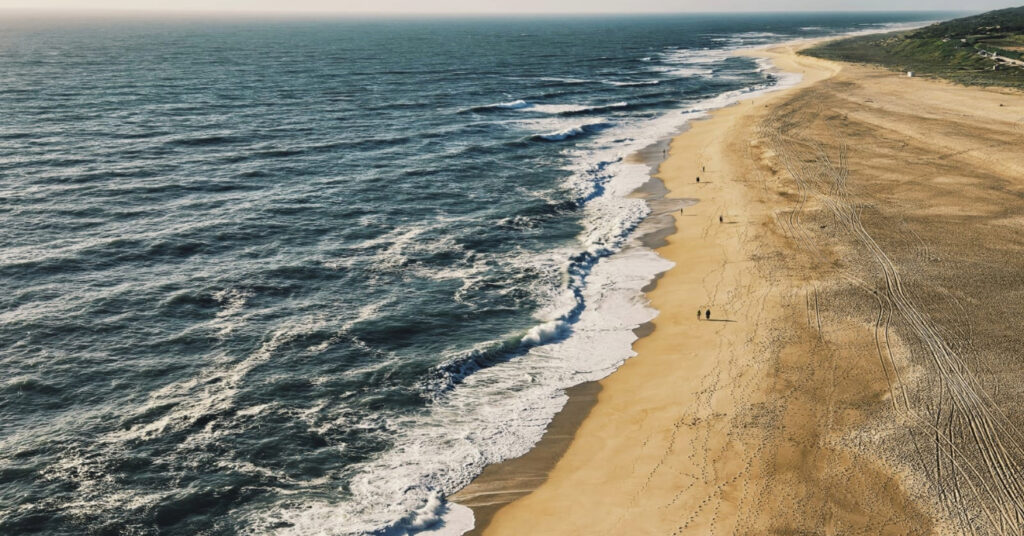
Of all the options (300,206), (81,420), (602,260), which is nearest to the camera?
(81,420)

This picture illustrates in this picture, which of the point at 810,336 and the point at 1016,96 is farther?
the point at 1016,96

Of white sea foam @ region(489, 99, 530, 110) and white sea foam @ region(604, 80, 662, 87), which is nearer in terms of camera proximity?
white sea foam @ region(489, 99, 530, 110)

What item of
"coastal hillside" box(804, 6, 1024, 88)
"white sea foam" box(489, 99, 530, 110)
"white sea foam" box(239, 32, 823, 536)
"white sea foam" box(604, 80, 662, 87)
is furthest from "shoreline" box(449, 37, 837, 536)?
"coastal hillside" box(804, 6, 1024, 88)

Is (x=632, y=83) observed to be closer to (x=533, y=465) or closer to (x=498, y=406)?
(x=498, y=406)

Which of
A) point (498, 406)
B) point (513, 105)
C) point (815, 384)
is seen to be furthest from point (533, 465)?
point (513, 105)

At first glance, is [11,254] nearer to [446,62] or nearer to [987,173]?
[987,173]

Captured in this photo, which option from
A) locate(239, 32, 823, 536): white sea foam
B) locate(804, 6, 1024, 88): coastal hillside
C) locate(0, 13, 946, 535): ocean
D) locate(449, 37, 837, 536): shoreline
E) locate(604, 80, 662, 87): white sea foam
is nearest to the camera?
locate(239, 32, 823, 536): white sea foam

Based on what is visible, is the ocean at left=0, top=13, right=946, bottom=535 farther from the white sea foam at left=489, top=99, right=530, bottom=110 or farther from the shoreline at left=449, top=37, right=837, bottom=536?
the white sea foam at left=489, top=99, right=530, bottom=110

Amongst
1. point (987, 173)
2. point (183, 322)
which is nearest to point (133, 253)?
point (183, 322)
